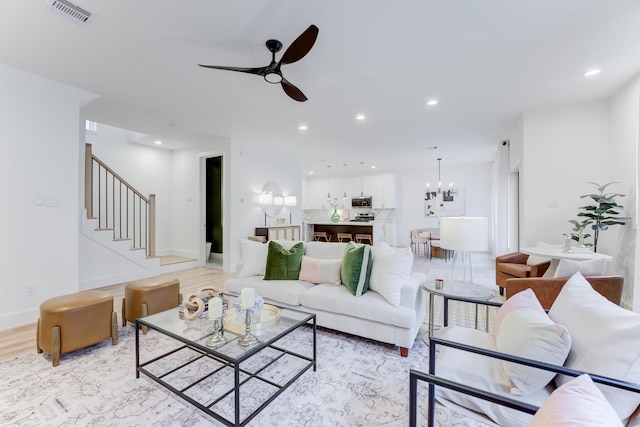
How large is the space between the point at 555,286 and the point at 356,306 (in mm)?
1779

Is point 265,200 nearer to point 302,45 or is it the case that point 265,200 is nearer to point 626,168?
point 302,45

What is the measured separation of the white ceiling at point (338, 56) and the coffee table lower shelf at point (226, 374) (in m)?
2.28

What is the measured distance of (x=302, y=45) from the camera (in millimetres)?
2045

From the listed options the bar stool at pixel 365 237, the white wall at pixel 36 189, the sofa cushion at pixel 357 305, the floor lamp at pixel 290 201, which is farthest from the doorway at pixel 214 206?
the sofa cushion at pixel 357 305

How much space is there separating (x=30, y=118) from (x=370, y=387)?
14.0 feet

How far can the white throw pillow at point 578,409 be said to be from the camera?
0.65 metres

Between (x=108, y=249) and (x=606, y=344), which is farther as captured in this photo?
(x=108, y=249)

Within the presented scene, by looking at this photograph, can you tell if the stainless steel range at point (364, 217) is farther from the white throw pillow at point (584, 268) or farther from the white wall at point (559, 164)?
the white throw pillow at point (584, 268)

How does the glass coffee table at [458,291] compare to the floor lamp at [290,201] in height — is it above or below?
below

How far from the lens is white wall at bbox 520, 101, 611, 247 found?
3650 mm

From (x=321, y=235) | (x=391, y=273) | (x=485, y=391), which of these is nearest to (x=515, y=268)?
(x=391, y=273)

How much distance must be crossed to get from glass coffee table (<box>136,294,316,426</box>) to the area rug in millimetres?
75

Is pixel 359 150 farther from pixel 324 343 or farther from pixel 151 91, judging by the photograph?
pixel 324 343

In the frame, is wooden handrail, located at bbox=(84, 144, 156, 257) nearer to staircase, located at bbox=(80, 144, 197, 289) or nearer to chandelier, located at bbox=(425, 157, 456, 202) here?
staircase, located at bbox=(80, 144, 197, 289)
